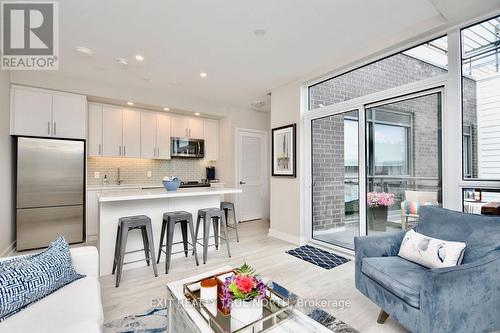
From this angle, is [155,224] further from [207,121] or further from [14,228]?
[207,121]

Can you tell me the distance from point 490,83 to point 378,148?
4.01 ft

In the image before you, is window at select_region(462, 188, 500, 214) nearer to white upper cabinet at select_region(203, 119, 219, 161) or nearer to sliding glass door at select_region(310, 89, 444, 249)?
sliding glass door at select_region(310, 89, 444, 249)

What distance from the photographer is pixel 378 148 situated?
3.21 meters

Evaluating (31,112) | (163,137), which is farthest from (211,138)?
(31,112)

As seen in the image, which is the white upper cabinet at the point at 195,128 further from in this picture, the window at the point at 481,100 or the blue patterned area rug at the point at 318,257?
the window at the point at 481,100

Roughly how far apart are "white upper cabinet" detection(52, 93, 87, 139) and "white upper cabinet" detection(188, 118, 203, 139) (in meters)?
2.00

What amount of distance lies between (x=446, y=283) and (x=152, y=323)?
82.9 inches

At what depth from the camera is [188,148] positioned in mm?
5371

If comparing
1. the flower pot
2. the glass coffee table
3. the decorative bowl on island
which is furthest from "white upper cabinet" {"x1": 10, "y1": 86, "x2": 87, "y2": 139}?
the flower pot

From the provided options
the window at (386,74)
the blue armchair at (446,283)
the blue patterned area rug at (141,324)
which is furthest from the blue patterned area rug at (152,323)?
the window at (386,74)

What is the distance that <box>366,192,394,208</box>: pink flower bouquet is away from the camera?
10.2 ft

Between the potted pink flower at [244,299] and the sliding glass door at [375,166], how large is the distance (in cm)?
242

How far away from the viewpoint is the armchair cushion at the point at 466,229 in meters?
1.69

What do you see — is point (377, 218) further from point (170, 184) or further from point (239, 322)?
point (170, 184)
